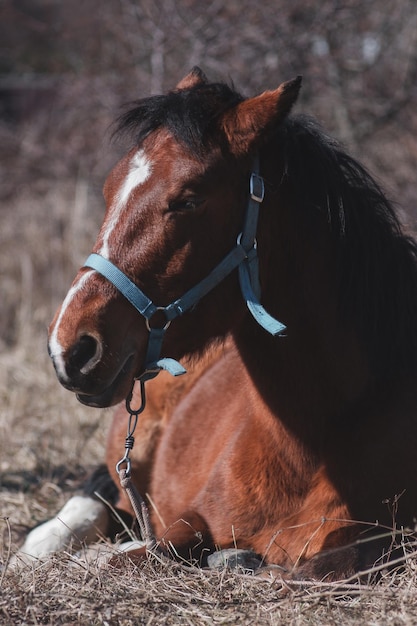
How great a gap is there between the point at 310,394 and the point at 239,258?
558 mm

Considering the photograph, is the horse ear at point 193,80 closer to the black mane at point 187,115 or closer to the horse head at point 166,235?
the black mane at point 187,115

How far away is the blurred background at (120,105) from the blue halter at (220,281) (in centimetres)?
228

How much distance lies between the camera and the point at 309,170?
2990mm

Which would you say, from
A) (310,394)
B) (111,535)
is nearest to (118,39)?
(111,535)

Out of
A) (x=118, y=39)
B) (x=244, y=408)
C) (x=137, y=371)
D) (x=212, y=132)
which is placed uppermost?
(x=118, y=39)

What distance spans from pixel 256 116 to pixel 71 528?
1.99 meters

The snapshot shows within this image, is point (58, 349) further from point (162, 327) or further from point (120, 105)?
point (120, 105)

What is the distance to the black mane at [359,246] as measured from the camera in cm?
299

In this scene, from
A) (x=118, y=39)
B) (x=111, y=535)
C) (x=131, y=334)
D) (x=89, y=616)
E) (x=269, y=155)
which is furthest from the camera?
(x=118, y=39)

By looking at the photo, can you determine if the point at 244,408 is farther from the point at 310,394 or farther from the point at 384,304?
the point at 384,304

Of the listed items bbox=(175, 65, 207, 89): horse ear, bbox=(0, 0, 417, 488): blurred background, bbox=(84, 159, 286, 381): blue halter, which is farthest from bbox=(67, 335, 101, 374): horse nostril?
bbox=(0, 0, 417, 488): blurred background

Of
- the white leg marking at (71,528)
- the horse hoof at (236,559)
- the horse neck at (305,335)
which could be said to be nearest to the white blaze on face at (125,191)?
the horse neck at (305,335)

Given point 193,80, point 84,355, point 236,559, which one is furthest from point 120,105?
point 236,559

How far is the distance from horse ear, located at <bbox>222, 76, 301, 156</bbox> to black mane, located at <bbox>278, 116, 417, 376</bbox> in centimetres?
18
